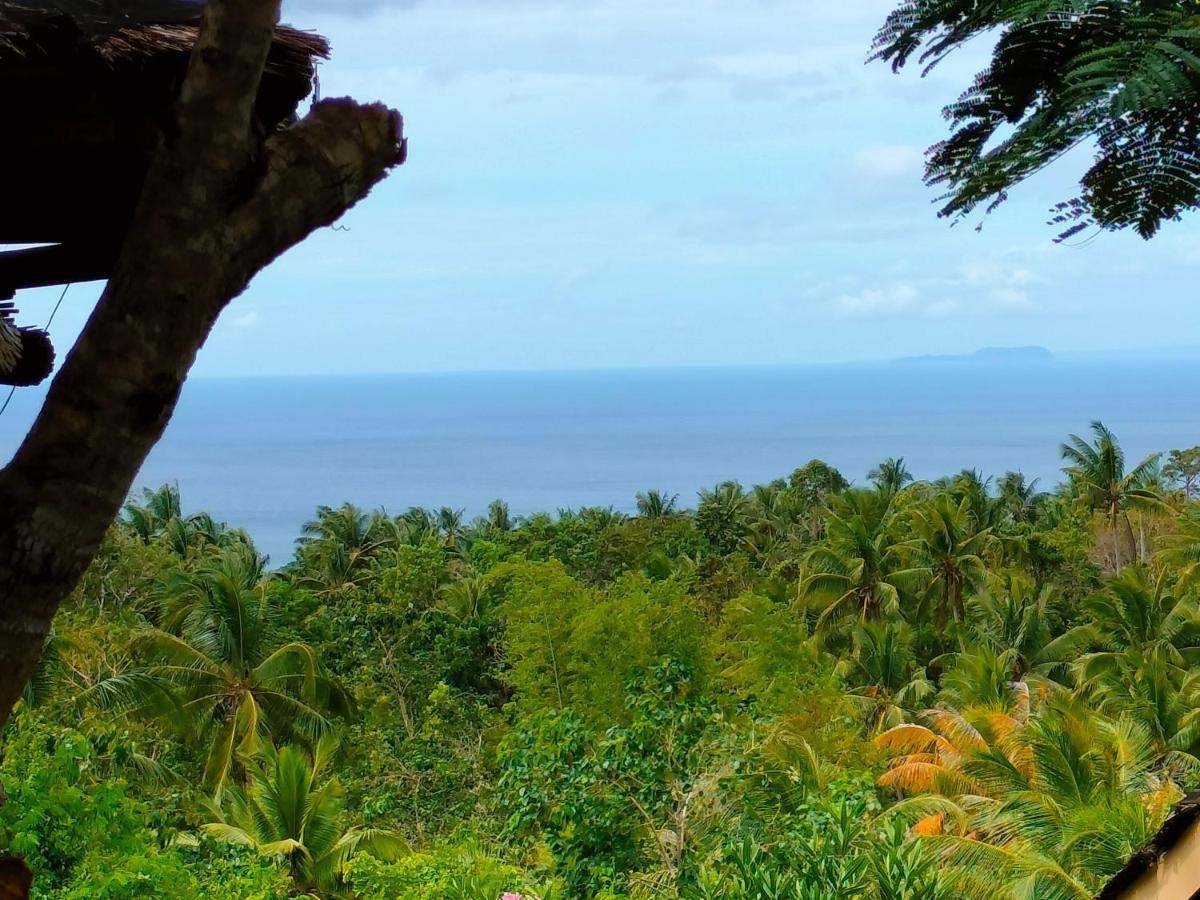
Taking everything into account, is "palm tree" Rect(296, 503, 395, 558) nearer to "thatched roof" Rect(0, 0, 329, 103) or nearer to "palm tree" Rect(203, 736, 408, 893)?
"palm tree" Rect(203, 736, 408, 893)

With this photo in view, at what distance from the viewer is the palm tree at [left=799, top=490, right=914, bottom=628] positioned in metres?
31.4

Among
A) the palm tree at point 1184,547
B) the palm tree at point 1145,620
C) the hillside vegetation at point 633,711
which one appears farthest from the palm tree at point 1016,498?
the palm tree at point 1145,620

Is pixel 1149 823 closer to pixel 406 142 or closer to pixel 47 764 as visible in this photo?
pixel 47 764

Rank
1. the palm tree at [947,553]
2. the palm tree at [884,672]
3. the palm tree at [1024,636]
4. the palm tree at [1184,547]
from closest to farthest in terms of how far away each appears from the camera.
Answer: the palm tree at [884,672] < the palm tree at [1024,636] < the palm tree at [1184,547] < the palm tree at [947,553]

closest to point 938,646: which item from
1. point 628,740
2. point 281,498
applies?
point 628,740

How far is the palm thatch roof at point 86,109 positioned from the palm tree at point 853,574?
29.5m

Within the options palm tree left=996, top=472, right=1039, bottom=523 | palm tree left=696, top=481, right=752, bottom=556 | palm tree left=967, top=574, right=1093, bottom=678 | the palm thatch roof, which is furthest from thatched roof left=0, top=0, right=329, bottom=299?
palm tree left=996, top=472, right=1039, bottom=523

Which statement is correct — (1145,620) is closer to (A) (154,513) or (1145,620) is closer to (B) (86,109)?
(B) (86,109)

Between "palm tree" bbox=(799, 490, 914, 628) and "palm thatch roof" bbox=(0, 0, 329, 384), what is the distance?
96.7ft

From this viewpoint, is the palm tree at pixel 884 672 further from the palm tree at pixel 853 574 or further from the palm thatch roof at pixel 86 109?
the palm thatch roof at pixel 86 109

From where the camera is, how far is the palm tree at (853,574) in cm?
3139

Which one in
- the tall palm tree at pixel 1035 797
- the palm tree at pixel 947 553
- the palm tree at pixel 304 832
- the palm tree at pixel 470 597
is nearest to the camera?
the tall palm tree at pixel 1035 797

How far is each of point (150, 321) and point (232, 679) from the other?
21.5 meters

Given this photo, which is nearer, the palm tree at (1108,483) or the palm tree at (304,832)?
the palm tree at (304,832)
